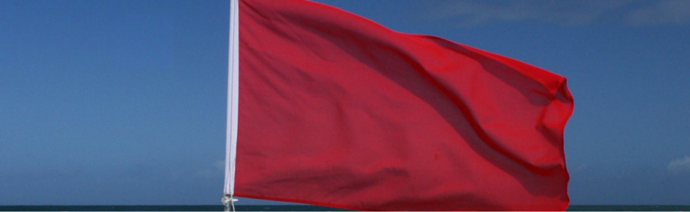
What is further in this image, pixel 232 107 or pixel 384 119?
pixel 384 119

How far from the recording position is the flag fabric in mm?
6207

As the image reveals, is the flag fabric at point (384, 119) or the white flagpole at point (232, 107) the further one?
the flag fabric at point (384, 119)

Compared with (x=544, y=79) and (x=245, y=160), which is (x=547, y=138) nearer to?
(x=544, y=79)

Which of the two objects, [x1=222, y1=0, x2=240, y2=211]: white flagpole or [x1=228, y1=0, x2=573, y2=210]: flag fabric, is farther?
[x1=228, y1=0, x2=573, y2=210]: flag fabric

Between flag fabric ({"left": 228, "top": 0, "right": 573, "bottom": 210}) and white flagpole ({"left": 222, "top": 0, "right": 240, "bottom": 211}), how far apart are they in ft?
0.22

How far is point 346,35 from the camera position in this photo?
654 centimetres

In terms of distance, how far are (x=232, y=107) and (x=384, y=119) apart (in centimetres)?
123

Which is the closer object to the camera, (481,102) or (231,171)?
(231,171)

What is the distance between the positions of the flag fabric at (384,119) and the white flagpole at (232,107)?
68mm

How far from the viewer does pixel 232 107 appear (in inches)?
242

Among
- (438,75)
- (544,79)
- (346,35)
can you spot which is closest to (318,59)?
(346,35)

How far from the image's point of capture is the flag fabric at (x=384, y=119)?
20.4 feet

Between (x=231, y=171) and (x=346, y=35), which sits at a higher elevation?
(x=346, y=35)

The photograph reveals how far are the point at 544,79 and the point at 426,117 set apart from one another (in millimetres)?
1045
